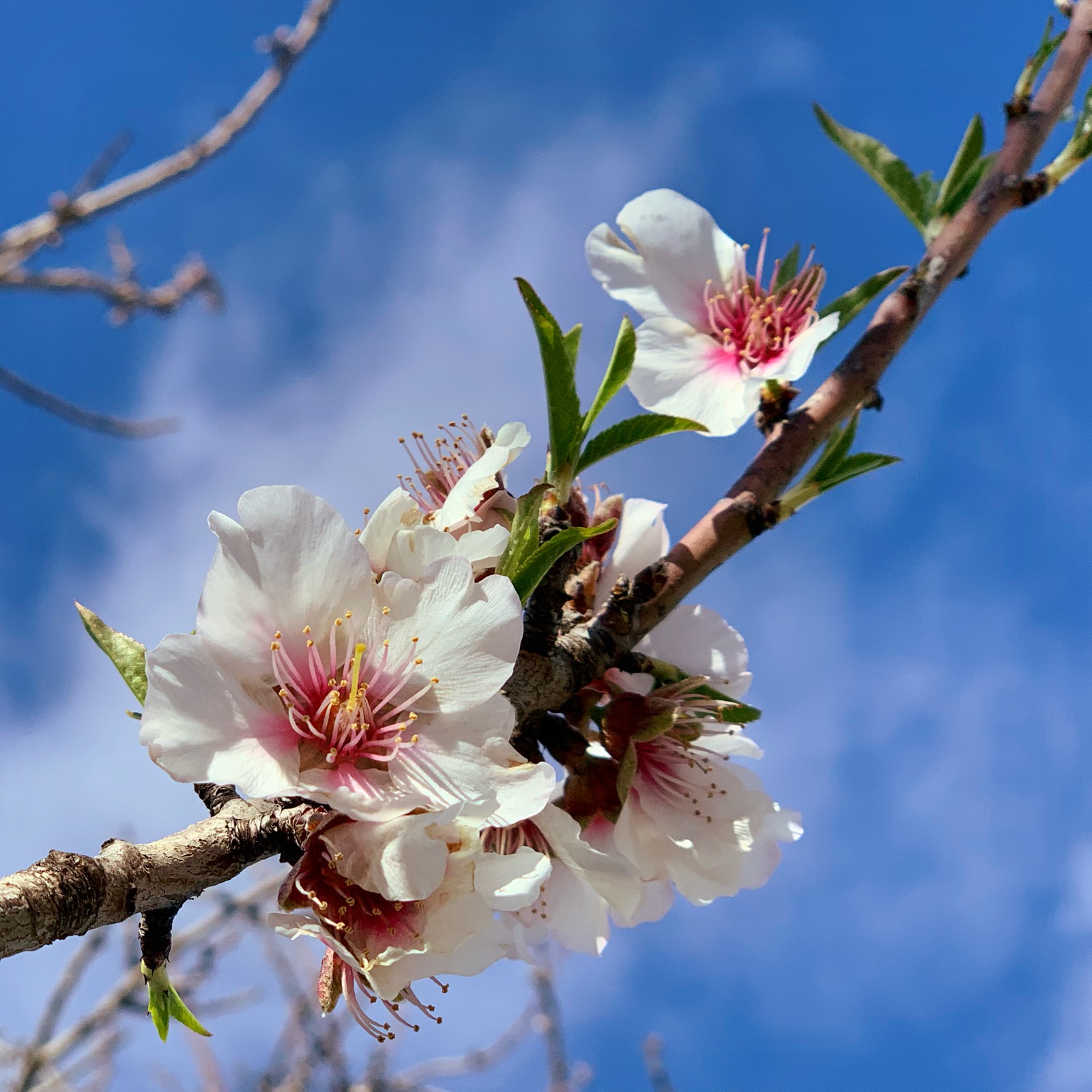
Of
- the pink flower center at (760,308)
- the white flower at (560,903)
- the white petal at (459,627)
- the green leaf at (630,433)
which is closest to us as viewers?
the white petal at (459,627)

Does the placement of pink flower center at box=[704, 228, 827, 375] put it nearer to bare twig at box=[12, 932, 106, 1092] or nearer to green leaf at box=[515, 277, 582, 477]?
green leaf at box=[515, 277, 582, 477]

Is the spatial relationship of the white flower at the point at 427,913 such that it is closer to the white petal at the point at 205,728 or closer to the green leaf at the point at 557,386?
the white petal at the point at 205,728

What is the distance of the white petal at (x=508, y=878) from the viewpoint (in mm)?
874

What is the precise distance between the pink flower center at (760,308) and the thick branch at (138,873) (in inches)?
39.5

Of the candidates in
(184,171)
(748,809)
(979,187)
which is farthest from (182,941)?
(979,187)

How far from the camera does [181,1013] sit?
36.7 inches

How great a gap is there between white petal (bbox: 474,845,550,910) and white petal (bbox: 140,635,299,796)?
0.18m

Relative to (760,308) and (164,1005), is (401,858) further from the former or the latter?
(760,308)

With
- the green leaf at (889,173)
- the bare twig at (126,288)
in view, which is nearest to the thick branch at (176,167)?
the bare twig at (126,288)

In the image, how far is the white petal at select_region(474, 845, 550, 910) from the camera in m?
0.87

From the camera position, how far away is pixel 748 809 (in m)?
1.30

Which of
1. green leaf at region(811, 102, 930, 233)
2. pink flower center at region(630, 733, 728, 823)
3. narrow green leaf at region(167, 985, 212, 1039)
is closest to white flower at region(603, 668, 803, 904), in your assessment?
pink flower center at region(630, 733, 728, 823)

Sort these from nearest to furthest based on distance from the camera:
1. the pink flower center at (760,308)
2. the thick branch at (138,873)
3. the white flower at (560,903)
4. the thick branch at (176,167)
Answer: the thick branch at (138,873)
the white flower at (560,903)
the pink flower center at (760,308)
the thick branch at (176,167)

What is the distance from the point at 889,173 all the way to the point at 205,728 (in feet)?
4.47
